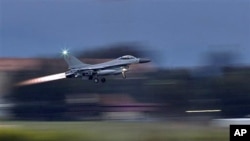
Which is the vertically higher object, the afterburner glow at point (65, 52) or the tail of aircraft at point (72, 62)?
the afterburner glow at point (65, 52)

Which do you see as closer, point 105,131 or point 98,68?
point 98,68

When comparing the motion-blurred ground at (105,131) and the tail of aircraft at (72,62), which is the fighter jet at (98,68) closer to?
the tail of aircraft at (72,62)

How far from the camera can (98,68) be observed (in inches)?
220

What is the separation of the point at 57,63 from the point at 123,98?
0.75 meters

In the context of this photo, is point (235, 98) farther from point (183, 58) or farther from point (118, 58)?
point (118, 58)

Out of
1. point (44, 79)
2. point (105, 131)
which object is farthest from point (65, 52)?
point (105, 131)

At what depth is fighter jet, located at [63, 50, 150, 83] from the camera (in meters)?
5.58

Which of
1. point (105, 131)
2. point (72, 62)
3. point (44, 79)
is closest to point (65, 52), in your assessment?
point (72, 62)

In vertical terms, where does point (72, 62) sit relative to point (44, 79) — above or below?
above

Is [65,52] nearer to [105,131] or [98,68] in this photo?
[98,68]

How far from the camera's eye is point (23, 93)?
5867 millimetres

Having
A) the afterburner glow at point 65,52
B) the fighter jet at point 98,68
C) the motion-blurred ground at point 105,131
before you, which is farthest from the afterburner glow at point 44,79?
the motion-blurred ground at point 105,131

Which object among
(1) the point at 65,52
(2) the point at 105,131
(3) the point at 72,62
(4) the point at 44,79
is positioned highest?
(1) the point at 65,52

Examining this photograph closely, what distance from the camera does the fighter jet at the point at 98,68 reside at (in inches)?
220
